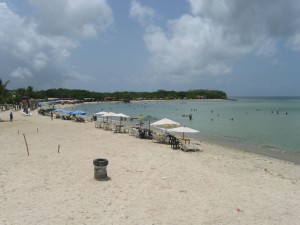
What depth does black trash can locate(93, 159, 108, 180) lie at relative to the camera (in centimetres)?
1146

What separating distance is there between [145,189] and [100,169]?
6.08ft

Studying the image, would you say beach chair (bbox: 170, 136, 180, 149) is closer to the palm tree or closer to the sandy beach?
the sandy beach

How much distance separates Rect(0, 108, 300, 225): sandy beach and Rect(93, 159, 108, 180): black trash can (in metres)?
0.30

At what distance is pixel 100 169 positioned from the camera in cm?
1160

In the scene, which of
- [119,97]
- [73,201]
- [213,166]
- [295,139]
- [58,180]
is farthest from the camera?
[119,97]

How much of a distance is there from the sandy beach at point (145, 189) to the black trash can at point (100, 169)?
A: 0.30 m

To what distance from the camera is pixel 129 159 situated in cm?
1561

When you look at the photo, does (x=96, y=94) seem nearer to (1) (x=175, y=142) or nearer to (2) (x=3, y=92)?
(2) (x=3, y=92)

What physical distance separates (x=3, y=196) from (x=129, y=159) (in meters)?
6.80

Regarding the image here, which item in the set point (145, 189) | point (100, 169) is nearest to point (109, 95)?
point (100, 169)

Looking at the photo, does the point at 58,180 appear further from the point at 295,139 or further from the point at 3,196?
the point at 295,139

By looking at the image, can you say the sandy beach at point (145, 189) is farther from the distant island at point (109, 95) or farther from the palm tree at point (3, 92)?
the distant island at point (109, 95)

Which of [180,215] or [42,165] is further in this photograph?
[42,165]

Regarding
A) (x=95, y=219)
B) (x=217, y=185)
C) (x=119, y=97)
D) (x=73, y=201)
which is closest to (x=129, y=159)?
(x=217, y=185)
